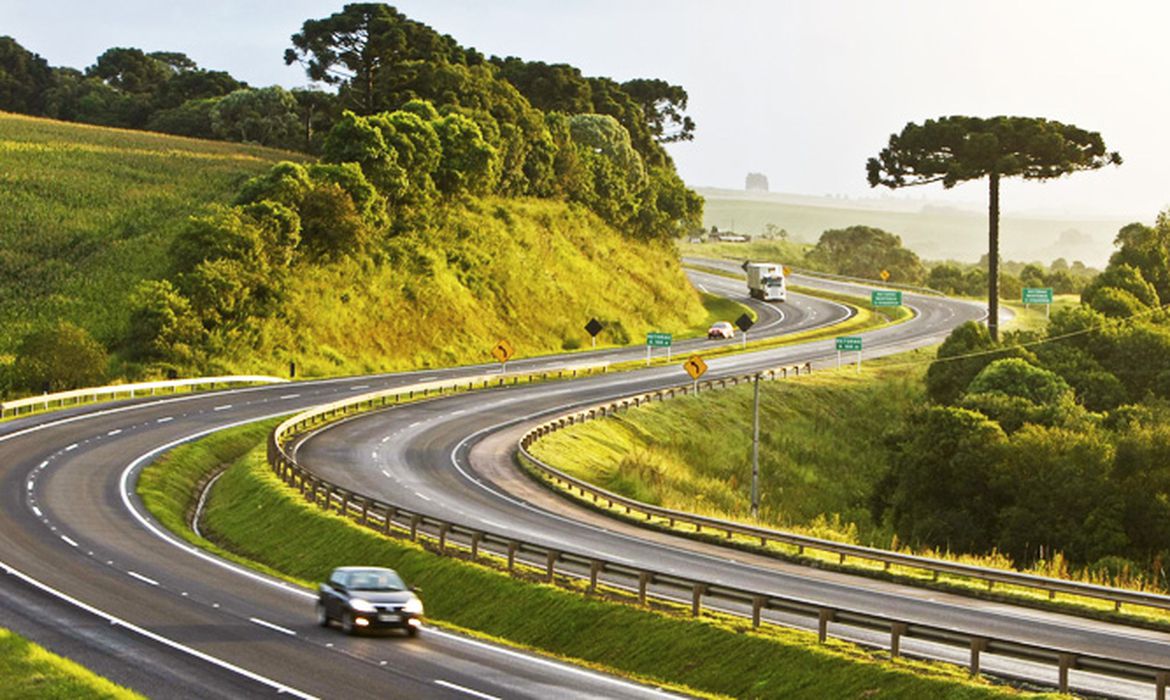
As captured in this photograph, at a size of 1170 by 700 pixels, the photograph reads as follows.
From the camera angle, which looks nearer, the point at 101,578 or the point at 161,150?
the point at 101,578

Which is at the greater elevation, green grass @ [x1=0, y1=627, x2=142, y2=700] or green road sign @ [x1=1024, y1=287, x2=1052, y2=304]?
green road sign @ [x1=1024, y1=287, x2=1052, y2=304]

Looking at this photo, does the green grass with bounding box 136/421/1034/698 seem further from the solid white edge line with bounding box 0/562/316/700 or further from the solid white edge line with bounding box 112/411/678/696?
the solid white edge line with bounding box 0/562/316/700

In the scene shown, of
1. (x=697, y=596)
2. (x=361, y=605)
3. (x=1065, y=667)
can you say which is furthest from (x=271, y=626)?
(x=1065, y=667)

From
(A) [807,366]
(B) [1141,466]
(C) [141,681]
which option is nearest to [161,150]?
(A) [807,366]

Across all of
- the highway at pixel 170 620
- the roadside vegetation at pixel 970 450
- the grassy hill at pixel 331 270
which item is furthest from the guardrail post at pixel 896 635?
the grassy hill at pixel 331 270

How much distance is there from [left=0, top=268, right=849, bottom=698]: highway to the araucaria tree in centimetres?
5799

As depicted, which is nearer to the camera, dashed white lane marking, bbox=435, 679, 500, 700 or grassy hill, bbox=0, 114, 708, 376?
dashed white lane marking, bbox=435, 679, 500, 700

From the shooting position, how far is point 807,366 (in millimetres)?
93375

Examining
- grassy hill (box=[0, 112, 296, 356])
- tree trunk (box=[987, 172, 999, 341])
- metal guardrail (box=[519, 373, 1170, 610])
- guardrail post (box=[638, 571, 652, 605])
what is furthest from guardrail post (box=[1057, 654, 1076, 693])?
tree trunk (box=[987, 172, 999, 341])

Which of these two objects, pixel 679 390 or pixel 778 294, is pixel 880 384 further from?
pixel 778 294

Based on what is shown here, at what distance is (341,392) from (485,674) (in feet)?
188

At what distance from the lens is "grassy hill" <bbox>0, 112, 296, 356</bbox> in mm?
89688

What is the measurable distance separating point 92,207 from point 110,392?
136 feet

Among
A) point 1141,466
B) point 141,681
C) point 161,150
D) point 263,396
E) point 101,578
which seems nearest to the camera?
point 141,681
